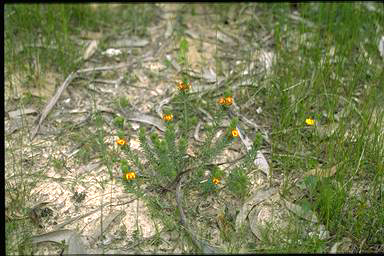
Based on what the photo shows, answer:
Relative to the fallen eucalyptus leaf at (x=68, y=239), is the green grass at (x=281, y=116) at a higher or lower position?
higher

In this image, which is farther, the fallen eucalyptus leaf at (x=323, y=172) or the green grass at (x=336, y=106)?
the fallen eucalyptus leaf at (x=323, y=172)

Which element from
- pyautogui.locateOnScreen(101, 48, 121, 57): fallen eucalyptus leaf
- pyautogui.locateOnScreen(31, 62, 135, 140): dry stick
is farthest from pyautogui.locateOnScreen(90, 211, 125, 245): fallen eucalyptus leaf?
pyautogui.locateOnScreen(101, 48, 121, 57): fallen eucalyptus leaf

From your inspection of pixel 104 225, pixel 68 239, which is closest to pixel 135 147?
pixel 104 225

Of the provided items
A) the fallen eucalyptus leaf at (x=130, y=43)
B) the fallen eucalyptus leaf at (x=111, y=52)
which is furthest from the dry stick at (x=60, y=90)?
the fallen eucalyptus leaf at (x=130, y=43)

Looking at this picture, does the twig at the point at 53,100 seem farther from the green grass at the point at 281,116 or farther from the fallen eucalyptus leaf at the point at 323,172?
the fallen eucalyptus leaf at the point at 323,172

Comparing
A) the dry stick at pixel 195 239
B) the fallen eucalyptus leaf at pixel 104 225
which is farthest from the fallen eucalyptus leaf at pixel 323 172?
the fallen eucalyptus leaf at pixel 104 225

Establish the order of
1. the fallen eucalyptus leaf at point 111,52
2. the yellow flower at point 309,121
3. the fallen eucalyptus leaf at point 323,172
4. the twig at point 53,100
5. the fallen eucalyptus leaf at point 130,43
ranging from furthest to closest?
the fallen eucalyptus leaf at point 130,43, the fallen eucalyptus leaf at point 111,52, the twig at point 53,100, the yellow flower at point 309,121, the fallen eucalyptus leaf at point 323,172

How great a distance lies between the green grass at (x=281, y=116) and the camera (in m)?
2.90

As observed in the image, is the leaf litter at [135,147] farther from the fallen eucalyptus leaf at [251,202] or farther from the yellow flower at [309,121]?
the yellow flower at [309,121]

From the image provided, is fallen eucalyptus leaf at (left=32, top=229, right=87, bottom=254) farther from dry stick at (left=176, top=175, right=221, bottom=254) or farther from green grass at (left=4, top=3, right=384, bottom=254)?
dry stick at (left=176, top=175, right=221, bottom=254)

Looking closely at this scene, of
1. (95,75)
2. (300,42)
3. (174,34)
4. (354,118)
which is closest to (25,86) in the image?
(95,75)

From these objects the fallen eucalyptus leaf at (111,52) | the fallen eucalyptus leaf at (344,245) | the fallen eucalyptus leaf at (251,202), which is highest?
the fallen eucalyptus leaf at (111,52)

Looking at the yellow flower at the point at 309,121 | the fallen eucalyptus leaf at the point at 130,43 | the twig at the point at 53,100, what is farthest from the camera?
the fallen eucalyptus leaf at the point at 130,43

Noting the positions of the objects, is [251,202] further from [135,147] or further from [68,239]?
[68,239]
